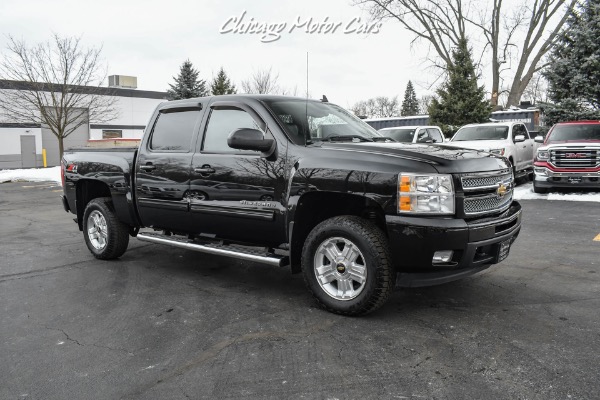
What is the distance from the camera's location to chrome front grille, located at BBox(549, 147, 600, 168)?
11.6 metres

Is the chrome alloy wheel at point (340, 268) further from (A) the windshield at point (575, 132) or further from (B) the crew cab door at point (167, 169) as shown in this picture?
(A) the windshield at point (575, 132)

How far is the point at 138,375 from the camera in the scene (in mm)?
3072

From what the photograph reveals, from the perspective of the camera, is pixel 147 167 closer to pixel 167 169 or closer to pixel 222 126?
pixel 167 169

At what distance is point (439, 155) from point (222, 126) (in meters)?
2.16

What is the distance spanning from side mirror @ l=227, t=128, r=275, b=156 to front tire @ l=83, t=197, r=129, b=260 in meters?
2.49

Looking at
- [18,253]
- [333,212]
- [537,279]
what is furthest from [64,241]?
[537,279]

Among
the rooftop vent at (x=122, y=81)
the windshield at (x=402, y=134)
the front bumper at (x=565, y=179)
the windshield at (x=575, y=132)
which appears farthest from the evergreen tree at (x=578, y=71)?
the rooftop vent at (x=122, y=81)

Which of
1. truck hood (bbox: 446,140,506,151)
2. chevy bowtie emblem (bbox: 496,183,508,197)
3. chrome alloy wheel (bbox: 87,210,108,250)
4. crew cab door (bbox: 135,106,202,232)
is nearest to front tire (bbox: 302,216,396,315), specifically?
chevy bowtie emblem (bbox: 496,183,508,197)

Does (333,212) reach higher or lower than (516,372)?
higher

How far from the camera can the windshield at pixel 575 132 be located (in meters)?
12.6

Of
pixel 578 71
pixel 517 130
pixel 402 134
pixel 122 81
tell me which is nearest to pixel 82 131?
pixel 122 81

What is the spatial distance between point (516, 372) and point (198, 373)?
1919 millimetres

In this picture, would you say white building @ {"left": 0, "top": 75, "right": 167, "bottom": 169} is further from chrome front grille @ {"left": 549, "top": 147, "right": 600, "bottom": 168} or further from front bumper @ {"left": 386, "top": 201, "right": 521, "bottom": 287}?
front bumper @ {"left": 386, "top": 201, "right": 521, "bottom": 287}

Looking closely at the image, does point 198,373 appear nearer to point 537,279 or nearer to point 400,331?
point 400,331
